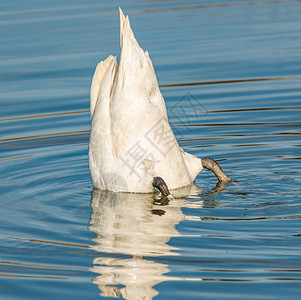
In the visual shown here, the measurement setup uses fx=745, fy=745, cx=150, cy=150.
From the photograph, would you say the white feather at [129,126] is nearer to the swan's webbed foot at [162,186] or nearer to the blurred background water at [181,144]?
the swan's webbed foot at [162,186]

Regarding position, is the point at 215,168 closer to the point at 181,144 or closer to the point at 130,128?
the point at 130,128

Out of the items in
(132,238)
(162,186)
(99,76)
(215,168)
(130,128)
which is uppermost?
(99,76)

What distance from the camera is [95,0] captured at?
19.6 meters

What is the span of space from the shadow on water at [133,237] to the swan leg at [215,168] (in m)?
0.12

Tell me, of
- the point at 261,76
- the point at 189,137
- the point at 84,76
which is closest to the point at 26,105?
the point at 84,76

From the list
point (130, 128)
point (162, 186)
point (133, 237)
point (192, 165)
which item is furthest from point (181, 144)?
point (133, 237)

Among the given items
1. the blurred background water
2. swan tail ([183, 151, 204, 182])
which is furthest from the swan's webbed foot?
swan tail ([183, 151, 204, 182])

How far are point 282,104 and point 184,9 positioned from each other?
709 cm

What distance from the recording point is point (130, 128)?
736cm

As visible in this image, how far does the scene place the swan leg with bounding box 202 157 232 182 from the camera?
26.9ft

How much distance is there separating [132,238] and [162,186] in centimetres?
107

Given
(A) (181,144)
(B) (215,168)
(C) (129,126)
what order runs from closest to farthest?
(C) (129,126)
(B) (215,168)
(A) (181,144)

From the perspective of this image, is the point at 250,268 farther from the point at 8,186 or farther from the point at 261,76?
the point at 261,76

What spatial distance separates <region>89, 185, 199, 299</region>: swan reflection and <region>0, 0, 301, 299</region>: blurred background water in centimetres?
2
